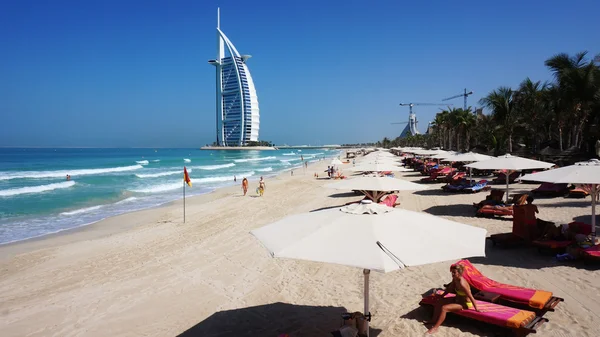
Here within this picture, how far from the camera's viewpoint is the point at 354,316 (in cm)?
420

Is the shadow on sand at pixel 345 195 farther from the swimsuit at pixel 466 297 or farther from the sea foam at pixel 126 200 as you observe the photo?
the swimsuit at pixel 466 297

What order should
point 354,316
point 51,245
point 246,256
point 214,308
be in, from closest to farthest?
point 354,316 < point 214,308 < point 246,256 < point 51,245

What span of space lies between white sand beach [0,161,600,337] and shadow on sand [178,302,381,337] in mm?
14

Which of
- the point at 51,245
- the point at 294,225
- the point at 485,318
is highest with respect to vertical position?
the point at 294,225

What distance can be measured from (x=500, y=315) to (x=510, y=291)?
66 cm

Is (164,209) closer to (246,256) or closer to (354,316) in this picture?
(246,256)

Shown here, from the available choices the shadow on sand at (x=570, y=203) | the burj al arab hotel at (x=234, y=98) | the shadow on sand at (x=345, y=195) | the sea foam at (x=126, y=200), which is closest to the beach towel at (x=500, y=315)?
the shadow on sand at (x=570, y=203)

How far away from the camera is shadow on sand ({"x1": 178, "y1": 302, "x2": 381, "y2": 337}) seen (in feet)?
16.0

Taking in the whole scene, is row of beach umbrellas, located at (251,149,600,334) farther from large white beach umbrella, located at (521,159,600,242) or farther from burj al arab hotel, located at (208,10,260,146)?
burj al arab hotel, located at (208,10,260,146)

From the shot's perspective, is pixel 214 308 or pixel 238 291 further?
pixel 238 291

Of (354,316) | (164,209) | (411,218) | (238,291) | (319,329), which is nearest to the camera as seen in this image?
(411,218)

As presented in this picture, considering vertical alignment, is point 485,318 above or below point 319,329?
above

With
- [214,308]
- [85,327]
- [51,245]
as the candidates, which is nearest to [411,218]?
[214,308]

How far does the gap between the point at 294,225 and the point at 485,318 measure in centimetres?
244
